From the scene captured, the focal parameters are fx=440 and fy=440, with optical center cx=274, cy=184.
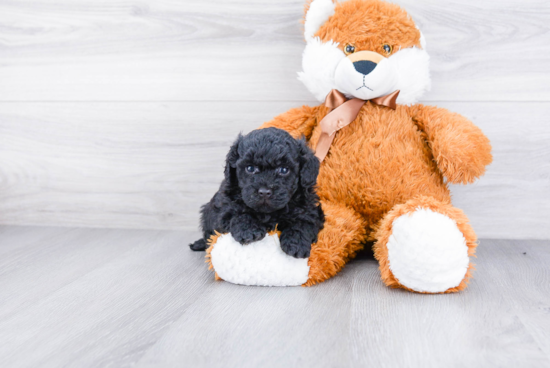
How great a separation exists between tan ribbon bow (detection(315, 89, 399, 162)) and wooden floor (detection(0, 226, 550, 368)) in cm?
33

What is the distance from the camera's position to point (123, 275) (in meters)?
1.04

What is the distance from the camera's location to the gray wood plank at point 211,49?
1228 mm

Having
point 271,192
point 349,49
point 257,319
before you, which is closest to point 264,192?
point 271,192

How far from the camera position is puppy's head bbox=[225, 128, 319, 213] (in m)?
0.84

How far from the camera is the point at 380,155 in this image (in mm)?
1040

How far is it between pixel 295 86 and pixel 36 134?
0.89m

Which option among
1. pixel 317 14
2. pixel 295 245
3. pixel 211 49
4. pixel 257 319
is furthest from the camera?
pixel 211 49

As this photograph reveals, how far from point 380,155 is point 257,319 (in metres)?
0.49

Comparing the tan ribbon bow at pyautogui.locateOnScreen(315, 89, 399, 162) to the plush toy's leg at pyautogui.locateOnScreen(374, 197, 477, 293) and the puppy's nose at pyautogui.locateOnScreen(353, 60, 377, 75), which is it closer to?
the puppy's nose at pyautogui.locateOnScreen(353, 60, 377, 75)

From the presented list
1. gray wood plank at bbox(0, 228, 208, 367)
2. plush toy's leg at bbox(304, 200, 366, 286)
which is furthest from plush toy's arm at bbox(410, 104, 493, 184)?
gray wood plank at bbox(0, 228, 208, 367)

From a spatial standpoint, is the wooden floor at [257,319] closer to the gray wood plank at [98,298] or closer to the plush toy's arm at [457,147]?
the gray wood plank at [98,298]

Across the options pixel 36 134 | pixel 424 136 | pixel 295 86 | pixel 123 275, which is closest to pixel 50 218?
pixel 36 134

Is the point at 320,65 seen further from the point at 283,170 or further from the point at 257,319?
the point at 257,319

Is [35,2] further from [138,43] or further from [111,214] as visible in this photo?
[111,214]
